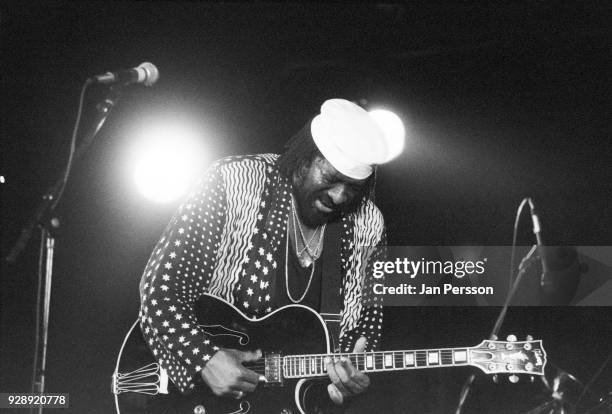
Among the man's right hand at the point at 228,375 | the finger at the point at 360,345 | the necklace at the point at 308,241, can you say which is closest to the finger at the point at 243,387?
the man's right hand at the point at 228,375

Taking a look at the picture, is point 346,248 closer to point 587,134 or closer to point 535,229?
point 535,229

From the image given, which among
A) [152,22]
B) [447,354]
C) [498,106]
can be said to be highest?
[152,22]

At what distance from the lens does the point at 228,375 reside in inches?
99.5

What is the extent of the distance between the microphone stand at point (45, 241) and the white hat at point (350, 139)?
2.80 ft

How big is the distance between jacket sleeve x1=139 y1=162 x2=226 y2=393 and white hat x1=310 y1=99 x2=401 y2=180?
0.43 meters

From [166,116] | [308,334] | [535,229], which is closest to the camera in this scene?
[308,334]

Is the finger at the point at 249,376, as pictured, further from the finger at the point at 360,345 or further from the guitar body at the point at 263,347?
the finger at the point at 360,345

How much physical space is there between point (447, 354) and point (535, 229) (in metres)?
0.60

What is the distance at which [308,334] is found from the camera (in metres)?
2.56

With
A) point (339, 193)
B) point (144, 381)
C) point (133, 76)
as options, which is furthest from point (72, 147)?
point (339, 193)

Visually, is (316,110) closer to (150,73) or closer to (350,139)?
(350,139)

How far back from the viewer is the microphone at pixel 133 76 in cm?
291

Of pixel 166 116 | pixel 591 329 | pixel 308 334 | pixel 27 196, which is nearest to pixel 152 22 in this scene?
pixel 166 116

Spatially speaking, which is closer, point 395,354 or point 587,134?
point 395,354
